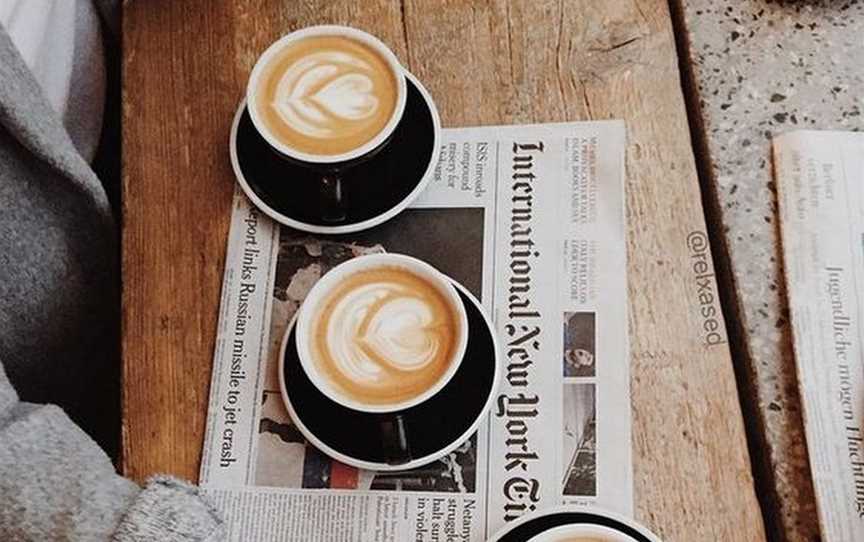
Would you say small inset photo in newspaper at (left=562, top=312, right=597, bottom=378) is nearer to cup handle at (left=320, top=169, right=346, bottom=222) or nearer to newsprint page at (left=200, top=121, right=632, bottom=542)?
newsprint page at (left=200, top=121, right=632, bottom=542)

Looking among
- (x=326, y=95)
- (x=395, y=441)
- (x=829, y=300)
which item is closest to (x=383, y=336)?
(x=395, y=441)

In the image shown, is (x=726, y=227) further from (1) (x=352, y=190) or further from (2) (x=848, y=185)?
(1) (x=352, y=190)

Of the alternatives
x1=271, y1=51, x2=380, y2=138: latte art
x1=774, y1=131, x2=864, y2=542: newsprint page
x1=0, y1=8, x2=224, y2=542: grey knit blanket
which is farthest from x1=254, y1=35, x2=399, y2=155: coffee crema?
x1=774, y1=131, x2=864, y2=542: newsprint page

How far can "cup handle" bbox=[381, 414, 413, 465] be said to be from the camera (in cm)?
65

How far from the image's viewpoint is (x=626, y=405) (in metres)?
0.69

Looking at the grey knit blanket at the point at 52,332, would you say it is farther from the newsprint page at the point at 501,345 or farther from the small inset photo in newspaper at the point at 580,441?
the small inset photo in newspaper at the point at 580,441

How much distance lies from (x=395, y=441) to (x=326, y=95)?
0.24 metres

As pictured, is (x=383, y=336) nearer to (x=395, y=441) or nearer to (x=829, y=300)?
(x=395, y=441)

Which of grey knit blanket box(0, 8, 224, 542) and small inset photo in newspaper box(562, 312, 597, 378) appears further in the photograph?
small inset photo in newspaper box(562, 312, 597, 378)

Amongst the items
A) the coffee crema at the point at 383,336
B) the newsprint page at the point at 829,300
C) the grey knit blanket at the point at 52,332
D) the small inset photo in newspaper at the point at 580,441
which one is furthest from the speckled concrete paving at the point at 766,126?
the grey knit blanket at the point at 52,332

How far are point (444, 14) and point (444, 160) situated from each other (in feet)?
0.40

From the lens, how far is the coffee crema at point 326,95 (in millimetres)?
723

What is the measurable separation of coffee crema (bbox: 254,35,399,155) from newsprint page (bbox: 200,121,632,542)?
0.21 feet

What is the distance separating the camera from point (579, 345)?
708 millimetres
